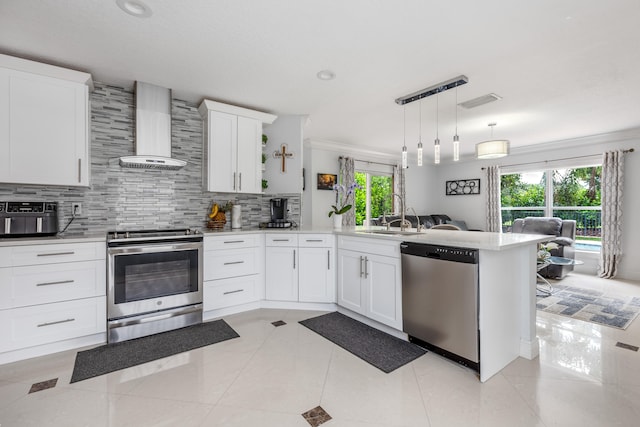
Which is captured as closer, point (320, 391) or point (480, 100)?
point (320, 391)

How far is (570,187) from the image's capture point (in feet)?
18.3

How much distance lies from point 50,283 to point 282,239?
6.49 feet

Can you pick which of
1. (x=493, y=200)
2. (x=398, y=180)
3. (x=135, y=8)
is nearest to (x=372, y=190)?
(x=398, y=180)

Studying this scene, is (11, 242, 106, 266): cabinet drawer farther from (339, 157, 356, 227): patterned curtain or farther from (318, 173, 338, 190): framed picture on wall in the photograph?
(339, 157, 356, 227): patterned curtain

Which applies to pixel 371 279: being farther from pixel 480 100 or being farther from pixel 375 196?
pixel 375 196

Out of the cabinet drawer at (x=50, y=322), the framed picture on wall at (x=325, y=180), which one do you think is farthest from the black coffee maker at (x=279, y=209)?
the framed picture on wall at (x=325, y=180)

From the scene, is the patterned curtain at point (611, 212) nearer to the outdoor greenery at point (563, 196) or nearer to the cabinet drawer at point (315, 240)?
the outdoor greenery at point (563, 196)

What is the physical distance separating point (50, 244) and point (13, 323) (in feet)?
1.98

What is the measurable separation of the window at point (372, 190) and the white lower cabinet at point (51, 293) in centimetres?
476

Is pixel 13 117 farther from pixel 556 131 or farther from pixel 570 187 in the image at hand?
pixel 570 187

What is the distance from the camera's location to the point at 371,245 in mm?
2768

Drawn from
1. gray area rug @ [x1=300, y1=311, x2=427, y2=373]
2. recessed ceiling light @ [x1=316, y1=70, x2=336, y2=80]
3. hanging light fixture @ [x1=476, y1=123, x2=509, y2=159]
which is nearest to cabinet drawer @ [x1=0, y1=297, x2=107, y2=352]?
gray area rug @ [x1=300, y1=311, x2=427, y2=373]

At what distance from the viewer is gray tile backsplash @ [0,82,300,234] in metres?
2.80

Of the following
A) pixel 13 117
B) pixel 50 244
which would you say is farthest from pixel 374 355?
pixel 13 117
